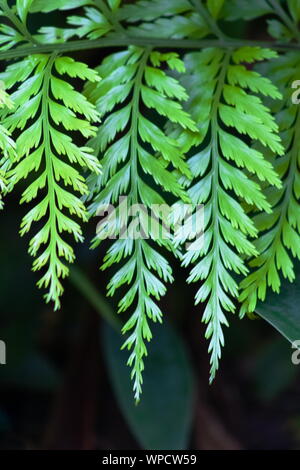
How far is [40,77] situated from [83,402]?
0.80 m

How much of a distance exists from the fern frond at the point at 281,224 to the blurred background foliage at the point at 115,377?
0.41 meters

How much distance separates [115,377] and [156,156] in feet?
1.84

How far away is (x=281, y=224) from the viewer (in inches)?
24.3

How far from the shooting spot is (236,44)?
2.33 ft

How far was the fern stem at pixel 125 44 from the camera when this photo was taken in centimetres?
64

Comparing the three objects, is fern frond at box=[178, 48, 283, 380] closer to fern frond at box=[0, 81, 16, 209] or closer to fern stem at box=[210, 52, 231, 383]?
fern stem at box=[210, 52, 231, 383]

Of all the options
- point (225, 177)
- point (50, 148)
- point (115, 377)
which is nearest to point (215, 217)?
point (225, 177)

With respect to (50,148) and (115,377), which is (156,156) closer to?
(50,148)

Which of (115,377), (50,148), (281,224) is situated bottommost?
A: (115,377)

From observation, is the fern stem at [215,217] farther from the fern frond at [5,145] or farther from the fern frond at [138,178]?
the fern frond at [5,145]

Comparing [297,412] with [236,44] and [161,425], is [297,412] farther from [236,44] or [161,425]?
[236,44]

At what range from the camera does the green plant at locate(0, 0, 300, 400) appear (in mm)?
583

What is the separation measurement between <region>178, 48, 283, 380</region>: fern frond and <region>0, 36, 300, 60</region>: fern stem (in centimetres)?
5

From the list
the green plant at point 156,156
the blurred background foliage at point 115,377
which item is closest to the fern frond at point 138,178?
the green plant at point 156,156
